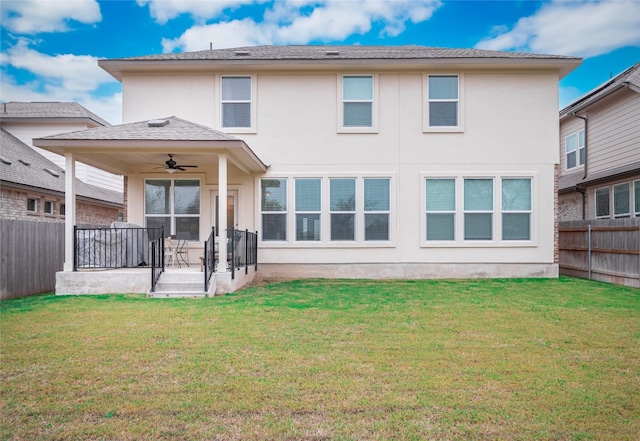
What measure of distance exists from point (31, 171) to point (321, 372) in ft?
50.6

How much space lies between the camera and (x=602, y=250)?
1145cm

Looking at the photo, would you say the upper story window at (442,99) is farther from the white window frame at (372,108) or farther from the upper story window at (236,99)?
the upper story window at (236,99)

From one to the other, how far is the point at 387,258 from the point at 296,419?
898 centimetres

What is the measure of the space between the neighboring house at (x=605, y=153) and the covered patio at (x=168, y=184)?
11.2 meters

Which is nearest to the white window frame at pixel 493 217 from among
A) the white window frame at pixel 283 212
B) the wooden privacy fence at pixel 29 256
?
the white window frame at pixel 283 212

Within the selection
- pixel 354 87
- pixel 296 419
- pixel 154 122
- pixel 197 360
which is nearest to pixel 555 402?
pixel 296 419

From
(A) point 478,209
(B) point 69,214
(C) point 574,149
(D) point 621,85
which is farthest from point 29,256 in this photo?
(C) point 574,149

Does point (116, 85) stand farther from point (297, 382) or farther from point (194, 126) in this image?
point (297, 382)

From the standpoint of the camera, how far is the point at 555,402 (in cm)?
335

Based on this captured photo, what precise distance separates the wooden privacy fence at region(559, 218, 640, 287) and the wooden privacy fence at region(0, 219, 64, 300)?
46.2 ft

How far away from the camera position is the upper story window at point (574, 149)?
53.8 ft

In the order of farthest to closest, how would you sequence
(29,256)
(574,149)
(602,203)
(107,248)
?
(574,149) < (602,203) < (107,248) < (29,256)

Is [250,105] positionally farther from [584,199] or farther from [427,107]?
[584,199]

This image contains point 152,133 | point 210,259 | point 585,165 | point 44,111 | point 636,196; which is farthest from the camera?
point 44,111
